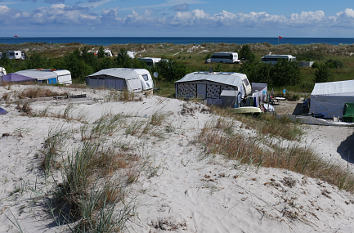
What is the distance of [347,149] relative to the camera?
12.0 metres

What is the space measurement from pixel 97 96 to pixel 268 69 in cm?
2268

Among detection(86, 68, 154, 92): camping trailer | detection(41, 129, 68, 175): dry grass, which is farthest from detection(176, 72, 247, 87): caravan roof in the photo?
detection(41, 129, 68, 175): dry grass

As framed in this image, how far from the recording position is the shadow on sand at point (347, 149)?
11030 millimetres

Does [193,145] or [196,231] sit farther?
[193,145]

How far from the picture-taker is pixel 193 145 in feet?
24.0

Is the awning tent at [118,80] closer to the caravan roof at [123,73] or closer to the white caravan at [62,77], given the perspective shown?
the caravan roof at [123,73]

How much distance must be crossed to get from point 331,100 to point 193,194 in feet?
52.9

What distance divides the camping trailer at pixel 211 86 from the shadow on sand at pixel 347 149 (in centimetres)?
788

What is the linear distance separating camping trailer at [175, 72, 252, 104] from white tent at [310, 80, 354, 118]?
4.43 meters

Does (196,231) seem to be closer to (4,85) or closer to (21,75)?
(4,85)

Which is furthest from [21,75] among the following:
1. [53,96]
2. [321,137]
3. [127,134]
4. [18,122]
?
[321,137]

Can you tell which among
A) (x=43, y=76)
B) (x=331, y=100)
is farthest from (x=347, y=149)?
(x=43, y=76)

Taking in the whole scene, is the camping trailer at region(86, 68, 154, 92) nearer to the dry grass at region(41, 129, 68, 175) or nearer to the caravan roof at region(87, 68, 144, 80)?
the caravan roof at region(87, 68, 144, 80)

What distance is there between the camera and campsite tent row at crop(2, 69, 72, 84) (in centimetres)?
2255
